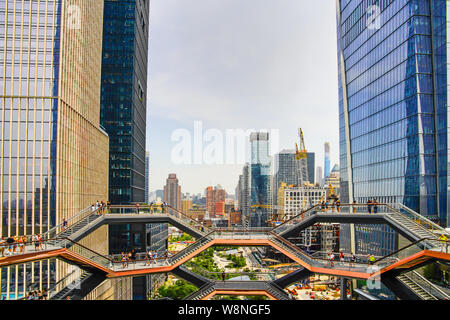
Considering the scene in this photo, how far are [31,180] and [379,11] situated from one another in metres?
55.0

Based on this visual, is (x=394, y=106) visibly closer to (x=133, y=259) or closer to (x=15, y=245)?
(x=133, y=259)

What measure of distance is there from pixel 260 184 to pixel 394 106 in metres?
137

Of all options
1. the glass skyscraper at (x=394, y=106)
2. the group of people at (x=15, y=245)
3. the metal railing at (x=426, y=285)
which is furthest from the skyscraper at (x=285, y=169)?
the group of people at (x=15, y=245)

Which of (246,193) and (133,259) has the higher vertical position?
(133,259)

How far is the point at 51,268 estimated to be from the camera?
33750 millimetres

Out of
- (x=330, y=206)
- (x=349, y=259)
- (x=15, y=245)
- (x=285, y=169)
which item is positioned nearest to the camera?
(x=15, y=245)

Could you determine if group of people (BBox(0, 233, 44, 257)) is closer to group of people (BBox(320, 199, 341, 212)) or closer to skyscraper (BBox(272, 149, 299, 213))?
group of people (BBox(320, 199, 341, 212))

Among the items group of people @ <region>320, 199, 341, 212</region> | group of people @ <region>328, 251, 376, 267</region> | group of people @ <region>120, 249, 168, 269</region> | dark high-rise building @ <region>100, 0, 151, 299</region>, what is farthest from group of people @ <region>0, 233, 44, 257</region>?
dark high-rise building @ <region>100, 0, 151, 299</region>

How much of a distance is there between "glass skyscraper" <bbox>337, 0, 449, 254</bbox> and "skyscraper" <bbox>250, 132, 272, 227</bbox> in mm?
90704

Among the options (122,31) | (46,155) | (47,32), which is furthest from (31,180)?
(122,31)

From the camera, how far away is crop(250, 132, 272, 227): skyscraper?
16038 centimetres

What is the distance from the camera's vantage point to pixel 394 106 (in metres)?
49.2

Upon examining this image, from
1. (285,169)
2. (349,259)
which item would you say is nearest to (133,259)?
(349,259)
